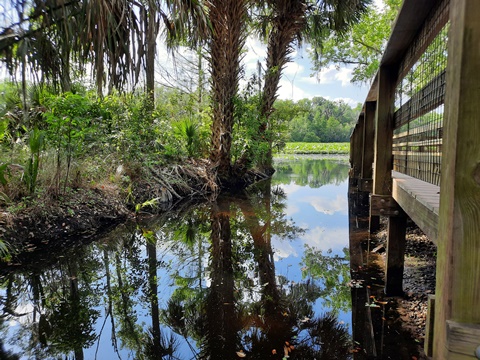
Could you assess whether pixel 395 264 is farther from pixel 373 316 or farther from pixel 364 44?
pixel 364 44

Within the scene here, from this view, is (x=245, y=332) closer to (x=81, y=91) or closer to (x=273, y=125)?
(x=81, y=91)

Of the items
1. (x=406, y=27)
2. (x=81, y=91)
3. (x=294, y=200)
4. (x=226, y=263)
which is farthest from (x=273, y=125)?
(x=406, y=27)

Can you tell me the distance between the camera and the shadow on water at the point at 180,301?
7.20 feet

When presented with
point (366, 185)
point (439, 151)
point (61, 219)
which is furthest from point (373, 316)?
point (61, 219)

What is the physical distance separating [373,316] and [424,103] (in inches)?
65.6

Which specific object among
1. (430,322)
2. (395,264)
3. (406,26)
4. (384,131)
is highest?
(406,26)

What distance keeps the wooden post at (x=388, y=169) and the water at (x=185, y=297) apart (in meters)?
0.45

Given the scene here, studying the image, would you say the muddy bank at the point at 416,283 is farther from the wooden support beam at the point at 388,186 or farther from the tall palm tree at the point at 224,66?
the tall palm tree at the point at 224,66

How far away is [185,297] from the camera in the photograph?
9.69 ft

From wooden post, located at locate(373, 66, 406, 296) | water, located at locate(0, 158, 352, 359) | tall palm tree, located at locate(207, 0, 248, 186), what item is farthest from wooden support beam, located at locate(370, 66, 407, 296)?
tall palm tree, located at locate(207, 0, 248, 186)

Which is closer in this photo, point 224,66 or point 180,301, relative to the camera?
point 180,301

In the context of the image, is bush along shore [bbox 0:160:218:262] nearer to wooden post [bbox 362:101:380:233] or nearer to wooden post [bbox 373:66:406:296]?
wooden post [bbox 373:66:406:296]

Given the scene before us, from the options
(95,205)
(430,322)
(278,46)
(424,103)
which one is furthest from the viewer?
(278,46)

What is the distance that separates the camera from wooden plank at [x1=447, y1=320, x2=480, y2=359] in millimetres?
894
